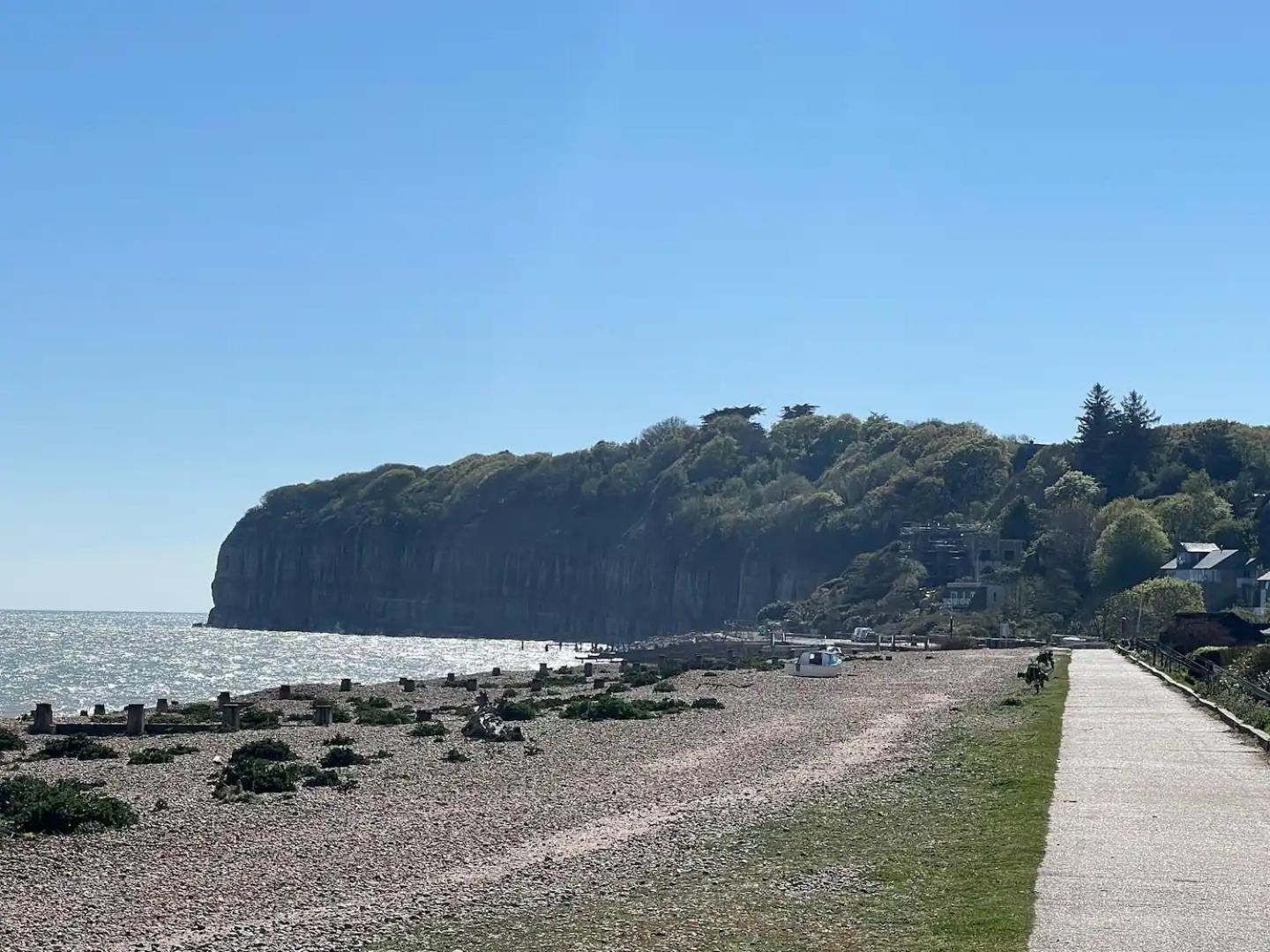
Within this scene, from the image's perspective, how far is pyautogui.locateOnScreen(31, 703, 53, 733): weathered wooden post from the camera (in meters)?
36.1

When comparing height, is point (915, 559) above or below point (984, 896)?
above

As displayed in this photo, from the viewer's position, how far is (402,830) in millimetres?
18828

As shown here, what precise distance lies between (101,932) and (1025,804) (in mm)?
11011

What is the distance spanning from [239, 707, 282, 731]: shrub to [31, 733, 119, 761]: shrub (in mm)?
6743

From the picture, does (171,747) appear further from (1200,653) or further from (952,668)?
(952,668)

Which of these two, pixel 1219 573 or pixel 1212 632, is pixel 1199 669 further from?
pixel 1219 573

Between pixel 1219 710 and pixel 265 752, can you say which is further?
pixel 1219 710

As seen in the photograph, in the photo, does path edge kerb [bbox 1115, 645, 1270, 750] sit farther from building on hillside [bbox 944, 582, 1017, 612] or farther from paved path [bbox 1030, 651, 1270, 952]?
building on hillside [bbox 944, 582, 1017, 612]

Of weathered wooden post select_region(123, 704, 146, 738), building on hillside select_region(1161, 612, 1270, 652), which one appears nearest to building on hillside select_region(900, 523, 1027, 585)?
building on hillside select_region(1161, 612, 1270, 652)

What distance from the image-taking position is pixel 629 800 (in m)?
21.5

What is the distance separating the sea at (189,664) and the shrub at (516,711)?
23.9 m

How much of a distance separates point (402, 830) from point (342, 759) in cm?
890

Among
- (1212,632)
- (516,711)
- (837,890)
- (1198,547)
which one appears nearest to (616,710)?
(516,711)

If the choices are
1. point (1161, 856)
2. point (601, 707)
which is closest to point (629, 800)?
point (1161, 856)
